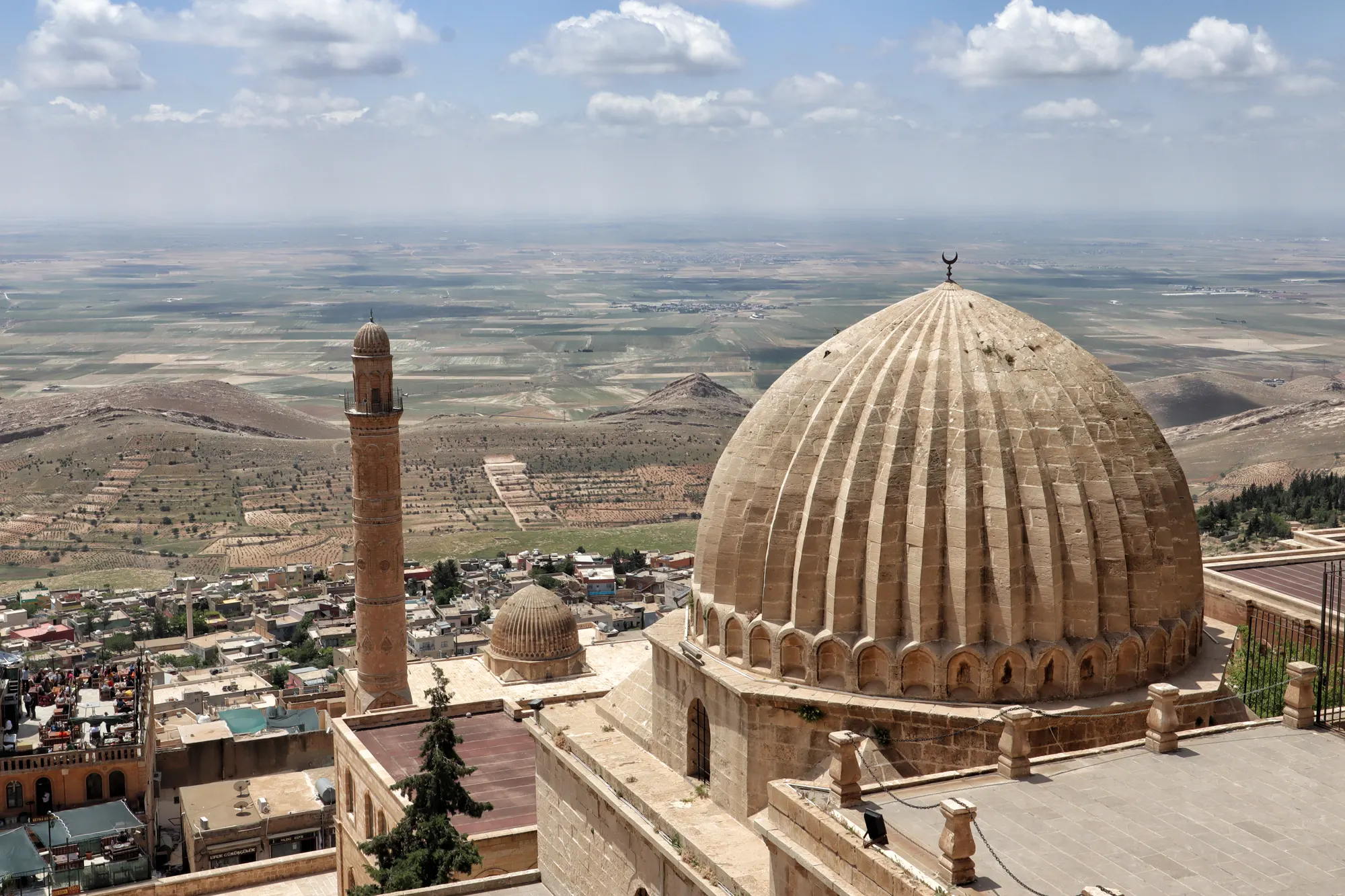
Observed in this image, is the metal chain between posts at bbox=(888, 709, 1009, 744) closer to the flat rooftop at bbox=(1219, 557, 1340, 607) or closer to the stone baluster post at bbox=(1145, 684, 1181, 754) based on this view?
the stone baluster post at bbox=(1145, 684, 1181, 754)

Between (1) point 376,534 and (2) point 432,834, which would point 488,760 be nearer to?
(2) point 432,834

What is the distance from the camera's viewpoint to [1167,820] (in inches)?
373

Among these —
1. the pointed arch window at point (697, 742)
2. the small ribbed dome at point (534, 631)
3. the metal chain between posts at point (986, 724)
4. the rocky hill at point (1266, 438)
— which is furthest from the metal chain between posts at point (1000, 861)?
the rocky hill at point (1266, 438)

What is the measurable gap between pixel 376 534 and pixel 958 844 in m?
23.5

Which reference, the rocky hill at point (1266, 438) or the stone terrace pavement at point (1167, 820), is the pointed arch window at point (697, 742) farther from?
the rocky hill at point (1266, 438)

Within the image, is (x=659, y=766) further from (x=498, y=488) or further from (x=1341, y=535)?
(x=498, y=488)

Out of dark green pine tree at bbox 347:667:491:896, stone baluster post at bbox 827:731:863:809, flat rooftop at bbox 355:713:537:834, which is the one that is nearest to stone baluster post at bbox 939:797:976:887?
stone baluster post at bbox 827:731:863:809

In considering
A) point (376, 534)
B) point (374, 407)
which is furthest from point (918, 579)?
point (374, 407)

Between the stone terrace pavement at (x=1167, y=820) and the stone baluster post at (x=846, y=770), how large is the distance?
0.64ft

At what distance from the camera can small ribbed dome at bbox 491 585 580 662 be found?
1241 inches

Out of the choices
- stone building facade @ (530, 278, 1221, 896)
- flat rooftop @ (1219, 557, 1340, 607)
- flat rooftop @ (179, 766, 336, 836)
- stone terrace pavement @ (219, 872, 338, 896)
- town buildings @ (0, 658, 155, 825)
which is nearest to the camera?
stone building facade @ (530, 278, 1221, 896)

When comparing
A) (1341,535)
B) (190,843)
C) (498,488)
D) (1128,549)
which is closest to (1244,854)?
(1128,549)

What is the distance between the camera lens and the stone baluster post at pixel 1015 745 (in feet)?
32.8

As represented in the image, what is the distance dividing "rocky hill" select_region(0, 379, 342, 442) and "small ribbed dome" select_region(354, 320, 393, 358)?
83.4 metres
